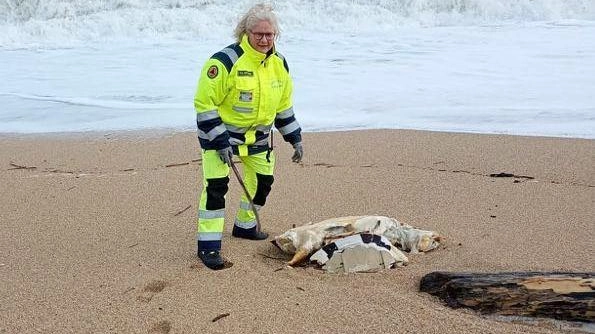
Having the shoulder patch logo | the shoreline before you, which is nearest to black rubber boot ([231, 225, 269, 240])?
the shoulder patch logo

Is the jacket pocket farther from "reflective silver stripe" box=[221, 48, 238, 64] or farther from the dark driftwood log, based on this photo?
the dark driftwood log

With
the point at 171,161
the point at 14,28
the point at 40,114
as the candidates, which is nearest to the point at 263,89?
the point at 171,161

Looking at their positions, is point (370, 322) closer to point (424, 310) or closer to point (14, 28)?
point (424, 310)

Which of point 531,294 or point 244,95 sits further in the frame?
point 244,95

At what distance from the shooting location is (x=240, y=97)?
160 inches

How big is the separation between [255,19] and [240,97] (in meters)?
0.45

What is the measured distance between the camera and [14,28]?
741 inches

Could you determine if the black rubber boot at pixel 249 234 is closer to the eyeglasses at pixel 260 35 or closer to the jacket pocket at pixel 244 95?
the jacket pocket at pixel 244 95

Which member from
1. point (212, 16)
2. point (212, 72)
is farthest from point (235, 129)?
point (212, 16)

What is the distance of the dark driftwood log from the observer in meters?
3.12

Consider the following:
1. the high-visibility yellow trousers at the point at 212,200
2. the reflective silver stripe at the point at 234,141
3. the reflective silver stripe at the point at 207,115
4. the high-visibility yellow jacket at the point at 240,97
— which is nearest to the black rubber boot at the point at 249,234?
the high-visibility yellow trousers at the point at 212,200

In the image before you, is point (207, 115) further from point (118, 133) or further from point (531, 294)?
point (118, 133)

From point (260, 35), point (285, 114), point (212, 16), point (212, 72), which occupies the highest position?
point (260, 35)

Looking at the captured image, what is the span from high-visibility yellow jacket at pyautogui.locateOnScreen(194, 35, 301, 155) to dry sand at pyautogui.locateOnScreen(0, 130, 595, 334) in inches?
29.5
